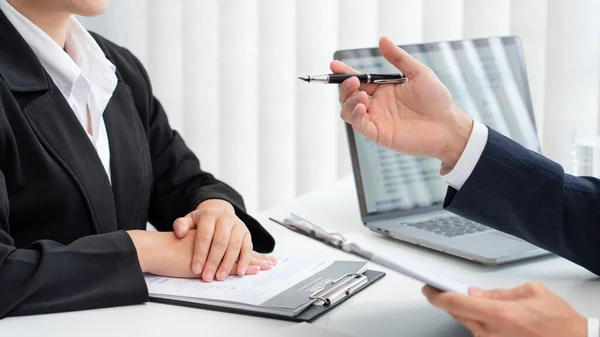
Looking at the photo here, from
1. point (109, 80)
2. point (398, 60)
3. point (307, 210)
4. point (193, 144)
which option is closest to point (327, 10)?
point (193, 144)

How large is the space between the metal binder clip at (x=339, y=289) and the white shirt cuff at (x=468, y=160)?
0.17m

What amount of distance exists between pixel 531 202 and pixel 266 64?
1382 mm

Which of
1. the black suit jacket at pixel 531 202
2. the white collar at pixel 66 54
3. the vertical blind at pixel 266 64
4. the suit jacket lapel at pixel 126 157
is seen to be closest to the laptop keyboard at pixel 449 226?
the black suit jacket at pixel 531 202

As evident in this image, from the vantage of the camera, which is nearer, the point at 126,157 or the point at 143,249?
the point at 143,249

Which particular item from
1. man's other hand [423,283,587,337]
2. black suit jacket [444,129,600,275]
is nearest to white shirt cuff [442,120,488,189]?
black suit jacket [444,129,600,275]

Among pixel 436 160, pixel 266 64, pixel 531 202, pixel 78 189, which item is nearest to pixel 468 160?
pixel 531 202

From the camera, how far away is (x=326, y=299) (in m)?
0.90

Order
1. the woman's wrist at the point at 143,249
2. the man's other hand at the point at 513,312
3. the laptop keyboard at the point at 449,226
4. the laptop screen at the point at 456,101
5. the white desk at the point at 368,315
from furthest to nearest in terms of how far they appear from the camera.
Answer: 1. the laptop screen at the point at 456,101
2. the laptop keyboard at the point at 449,226
3. the woman's wrist at the point at 143,249
4. the white desk at the point at 368,315
5. the man's other hand at the point at 513,312

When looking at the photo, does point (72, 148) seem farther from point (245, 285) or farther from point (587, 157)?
point (587, 157)

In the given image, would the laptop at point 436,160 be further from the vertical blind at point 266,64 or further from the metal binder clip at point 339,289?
the vertical blind at point 266,64

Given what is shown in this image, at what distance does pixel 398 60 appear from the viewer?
1.03 metres

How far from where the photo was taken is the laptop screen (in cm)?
135

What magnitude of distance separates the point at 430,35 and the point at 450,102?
106 centimetres

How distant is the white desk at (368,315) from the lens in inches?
33.2
